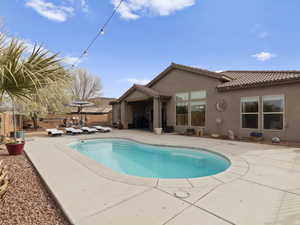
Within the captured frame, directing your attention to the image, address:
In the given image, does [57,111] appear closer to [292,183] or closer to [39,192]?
[39,192]

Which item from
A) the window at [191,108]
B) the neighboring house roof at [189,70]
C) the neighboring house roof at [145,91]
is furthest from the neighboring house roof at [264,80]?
the neighboring house roof at [145,91]

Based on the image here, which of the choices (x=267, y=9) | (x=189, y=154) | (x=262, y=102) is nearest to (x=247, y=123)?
(x=262, y=102)

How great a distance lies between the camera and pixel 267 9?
32.7 ft

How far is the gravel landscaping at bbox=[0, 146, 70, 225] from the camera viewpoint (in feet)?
8.54

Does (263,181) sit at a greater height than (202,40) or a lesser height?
lesser

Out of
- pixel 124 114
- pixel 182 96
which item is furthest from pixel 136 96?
pixel 182 96

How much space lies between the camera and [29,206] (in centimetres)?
302

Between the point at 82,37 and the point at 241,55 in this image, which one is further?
the point at 241,55

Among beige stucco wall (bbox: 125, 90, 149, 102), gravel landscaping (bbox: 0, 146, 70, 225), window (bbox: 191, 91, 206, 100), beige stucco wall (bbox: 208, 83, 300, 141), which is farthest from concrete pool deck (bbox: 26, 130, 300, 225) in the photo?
beige stucco wall (bbox: 125, 90, 149, 102)

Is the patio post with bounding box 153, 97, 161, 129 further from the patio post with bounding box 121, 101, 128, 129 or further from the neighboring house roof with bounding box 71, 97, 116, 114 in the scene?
the neighboring house roof with bounding box 71, 97, 116, 114

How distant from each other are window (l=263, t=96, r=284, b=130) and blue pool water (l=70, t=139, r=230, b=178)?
17.0ft

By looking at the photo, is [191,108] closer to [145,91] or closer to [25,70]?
[145,91]

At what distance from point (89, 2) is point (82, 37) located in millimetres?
2843

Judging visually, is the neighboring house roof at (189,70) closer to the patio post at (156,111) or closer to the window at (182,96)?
the window at (182,96)
